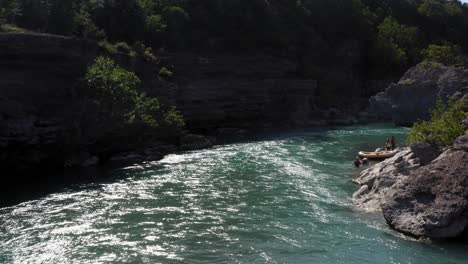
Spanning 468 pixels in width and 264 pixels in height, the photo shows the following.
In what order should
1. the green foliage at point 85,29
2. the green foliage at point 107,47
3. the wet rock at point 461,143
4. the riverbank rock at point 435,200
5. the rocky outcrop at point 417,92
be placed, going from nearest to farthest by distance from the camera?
1. the riverbank rock at point 435,200
2. the wet rock at point 461,143
3. the green foliage at point 107,47
4. the rocky outcrop at point 417,92
5. the green foliage at point 85,29

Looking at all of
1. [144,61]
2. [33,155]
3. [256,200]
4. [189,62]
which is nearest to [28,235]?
[256,200]

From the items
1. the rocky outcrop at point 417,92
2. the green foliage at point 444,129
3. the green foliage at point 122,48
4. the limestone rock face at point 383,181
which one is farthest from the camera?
the green foliage at point 122,48

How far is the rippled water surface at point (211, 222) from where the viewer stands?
1716 centimetres

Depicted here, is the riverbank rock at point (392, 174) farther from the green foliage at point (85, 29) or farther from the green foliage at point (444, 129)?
the green foliage at point (85, 29)

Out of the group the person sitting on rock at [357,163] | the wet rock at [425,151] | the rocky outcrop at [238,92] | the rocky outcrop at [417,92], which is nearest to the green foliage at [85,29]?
the rocky outcrop at [238,92]

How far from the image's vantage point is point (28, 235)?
1959cm

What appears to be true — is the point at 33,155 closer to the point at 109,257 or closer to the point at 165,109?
the point at 165,109

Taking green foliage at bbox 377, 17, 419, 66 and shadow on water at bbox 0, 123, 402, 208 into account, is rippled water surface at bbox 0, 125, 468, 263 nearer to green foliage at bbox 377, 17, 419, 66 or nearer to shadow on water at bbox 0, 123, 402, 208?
shadow on water at bbox 0, 123, 402, 208

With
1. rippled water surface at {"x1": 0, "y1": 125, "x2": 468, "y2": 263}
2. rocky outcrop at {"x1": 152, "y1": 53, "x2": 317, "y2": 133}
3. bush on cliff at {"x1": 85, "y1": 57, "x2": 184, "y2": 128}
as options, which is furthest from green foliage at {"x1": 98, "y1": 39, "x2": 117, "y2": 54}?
rippled water surface at {"x1": 0, "y1": 125, "x2": 468, "y2": 263}

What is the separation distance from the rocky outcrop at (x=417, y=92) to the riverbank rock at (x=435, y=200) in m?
26.4

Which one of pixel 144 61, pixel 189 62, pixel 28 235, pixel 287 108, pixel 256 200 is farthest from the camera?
pixel 287 108

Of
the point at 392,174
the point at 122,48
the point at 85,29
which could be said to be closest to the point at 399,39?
the point at 122,48

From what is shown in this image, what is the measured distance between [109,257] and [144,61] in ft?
114

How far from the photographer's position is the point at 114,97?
120 feet
